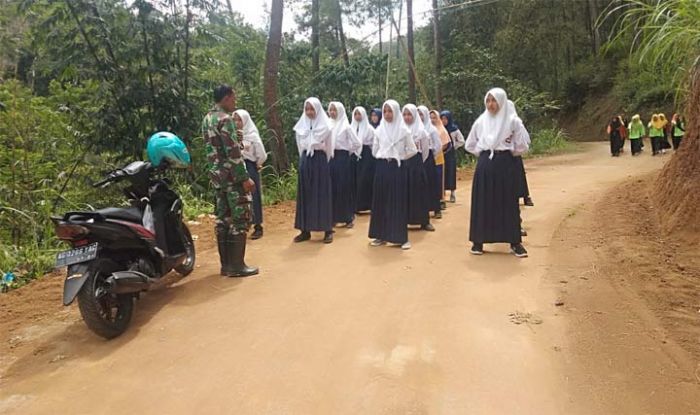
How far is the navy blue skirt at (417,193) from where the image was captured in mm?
7230

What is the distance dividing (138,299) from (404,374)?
256cm

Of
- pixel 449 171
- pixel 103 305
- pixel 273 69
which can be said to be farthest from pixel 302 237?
pixel 273 69

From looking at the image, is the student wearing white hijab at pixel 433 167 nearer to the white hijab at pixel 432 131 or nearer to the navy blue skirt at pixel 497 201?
the white hijab at pixel 432 131

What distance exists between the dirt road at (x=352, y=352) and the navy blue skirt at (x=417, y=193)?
5.32 ft

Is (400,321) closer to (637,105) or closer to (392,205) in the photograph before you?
(392,205)

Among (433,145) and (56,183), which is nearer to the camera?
(433,145)

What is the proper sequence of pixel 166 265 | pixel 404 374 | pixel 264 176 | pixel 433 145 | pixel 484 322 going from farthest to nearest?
Answer: pixel 264 176 → pixel 433 145 → pixel 166 265 → pixel 484 322 → pixel 404 374

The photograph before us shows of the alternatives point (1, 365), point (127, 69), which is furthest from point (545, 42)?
point (1, 365)

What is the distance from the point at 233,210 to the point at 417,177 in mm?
2864

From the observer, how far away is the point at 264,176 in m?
11.9

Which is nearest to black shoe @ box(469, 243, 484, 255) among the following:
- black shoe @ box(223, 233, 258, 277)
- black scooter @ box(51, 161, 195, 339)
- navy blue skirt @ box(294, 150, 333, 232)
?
navy blue skirt @ box(294, 150, 333, 232)

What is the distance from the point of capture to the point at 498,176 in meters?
5.95

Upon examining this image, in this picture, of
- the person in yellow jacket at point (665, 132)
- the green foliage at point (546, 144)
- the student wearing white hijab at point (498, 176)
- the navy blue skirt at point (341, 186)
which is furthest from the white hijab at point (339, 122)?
the person in yellow jacket at point (665, 132)

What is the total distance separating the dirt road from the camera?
3.05 m
